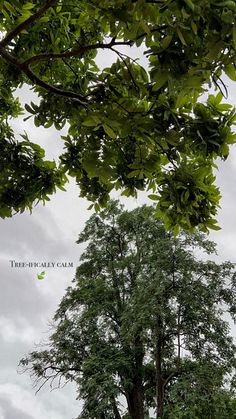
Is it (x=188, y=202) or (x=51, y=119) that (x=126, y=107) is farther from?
(x=51, y=119)

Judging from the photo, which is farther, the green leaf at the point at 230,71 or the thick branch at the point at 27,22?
the thick branch at the point at 27,22

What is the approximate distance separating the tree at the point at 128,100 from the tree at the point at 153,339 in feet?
33.2

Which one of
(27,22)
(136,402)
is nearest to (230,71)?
(27,22)

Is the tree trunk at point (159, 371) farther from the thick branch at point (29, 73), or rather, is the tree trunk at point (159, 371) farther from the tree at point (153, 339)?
the thick branch at point (29, 73)

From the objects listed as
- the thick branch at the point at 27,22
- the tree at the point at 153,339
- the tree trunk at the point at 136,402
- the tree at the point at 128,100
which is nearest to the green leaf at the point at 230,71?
the tree at the point at 128,100

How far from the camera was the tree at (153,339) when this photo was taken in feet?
43.0

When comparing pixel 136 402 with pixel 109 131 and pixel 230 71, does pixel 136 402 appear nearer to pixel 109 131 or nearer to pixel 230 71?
pixel 109 131

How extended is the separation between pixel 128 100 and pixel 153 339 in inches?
515

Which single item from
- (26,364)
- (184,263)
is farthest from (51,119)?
Answer: (26,364)

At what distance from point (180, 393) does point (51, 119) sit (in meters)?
11.9

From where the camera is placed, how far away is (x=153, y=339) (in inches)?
570

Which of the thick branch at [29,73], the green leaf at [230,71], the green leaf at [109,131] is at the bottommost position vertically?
the green leaf at [109,131]

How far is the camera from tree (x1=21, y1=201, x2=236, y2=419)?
1312 cm

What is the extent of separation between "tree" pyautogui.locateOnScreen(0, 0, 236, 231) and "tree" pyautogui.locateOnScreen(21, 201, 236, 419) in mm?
10109
